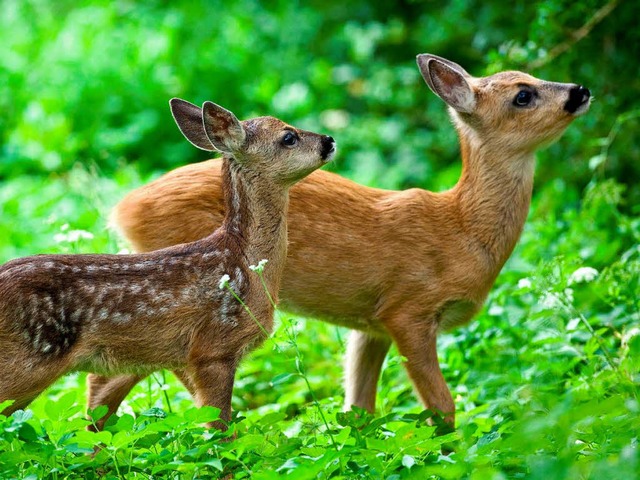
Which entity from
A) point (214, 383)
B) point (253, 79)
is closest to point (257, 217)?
point (214, 383)

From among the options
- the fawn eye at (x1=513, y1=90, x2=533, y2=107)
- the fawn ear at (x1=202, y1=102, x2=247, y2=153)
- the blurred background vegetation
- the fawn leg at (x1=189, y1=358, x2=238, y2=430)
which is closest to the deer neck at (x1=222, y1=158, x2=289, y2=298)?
the fawn ear at (x1=202, y1=102, x2=247, y2=153)

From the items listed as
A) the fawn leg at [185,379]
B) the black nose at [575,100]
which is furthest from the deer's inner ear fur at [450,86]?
the fawn leg at [185,379]

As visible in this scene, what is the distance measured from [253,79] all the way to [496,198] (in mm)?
7030

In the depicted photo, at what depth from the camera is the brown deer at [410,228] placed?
6668 mm

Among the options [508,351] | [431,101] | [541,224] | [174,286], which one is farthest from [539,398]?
[431,101]

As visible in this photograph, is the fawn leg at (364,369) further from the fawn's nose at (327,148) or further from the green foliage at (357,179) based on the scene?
the fawn's nose at (327,148)

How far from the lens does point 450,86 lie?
712 centimetres

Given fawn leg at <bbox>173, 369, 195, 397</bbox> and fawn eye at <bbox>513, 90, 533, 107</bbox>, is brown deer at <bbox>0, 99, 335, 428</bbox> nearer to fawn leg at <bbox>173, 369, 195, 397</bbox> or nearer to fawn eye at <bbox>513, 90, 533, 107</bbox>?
fawn leg at <bbox>173, 369, 195, 397</bbox>

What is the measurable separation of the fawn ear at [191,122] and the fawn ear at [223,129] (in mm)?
220

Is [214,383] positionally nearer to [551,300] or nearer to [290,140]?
[290,140]

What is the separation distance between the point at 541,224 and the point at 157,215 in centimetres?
357

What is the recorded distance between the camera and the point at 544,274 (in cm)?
632

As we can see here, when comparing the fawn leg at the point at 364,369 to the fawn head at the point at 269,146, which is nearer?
the fawn head at the point at 269,146

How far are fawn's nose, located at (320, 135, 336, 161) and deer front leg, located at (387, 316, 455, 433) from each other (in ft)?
3.97
